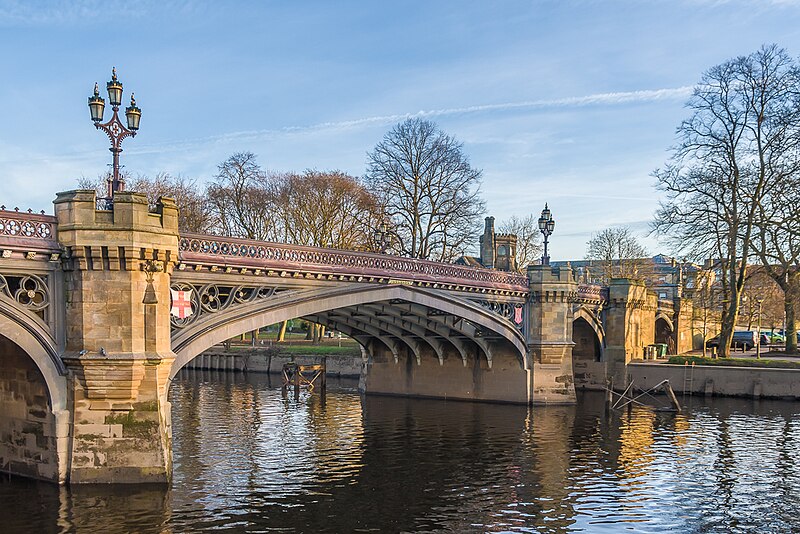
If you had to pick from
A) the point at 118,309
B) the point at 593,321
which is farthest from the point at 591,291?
the point at 118,309

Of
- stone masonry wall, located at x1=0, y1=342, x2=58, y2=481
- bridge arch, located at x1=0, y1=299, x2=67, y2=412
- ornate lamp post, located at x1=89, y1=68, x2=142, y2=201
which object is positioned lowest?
stone masonry wall, located at x1=0, y1=342, x2=58, y2=481

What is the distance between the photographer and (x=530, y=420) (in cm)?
3184

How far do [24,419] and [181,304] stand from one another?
4.48m

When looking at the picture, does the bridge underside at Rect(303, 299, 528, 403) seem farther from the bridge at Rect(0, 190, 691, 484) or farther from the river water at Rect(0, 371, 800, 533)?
the bridge at Rect(0, 190, 691, 484)

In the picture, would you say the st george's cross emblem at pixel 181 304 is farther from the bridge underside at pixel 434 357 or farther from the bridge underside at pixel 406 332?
the bridge underside at pixel 434 357

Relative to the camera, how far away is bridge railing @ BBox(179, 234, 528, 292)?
19891 mm

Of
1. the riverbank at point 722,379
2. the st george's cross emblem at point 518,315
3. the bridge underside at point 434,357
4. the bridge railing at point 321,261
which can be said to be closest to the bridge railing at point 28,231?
the bridge railing at point 321,261

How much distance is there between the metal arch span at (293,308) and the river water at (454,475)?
11.6ft

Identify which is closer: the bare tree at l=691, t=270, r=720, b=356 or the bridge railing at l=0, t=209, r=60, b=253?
the bridge railing at l=0, t=209, r=60, b=253

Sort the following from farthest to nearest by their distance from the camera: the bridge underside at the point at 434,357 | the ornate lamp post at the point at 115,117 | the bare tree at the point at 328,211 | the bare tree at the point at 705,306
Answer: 1. the bare tree at the point at 328,211
2. the bare tree at the point at 705,306
3. the bridge underside at the point at 434,357
4. the ornate lamp post at the point at 115,117

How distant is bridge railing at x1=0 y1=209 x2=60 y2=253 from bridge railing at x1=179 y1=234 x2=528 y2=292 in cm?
306

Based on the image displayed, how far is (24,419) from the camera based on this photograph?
61.0 ft

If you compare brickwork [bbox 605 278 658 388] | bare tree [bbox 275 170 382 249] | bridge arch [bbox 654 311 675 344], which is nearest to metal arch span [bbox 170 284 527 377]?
brickwork [bbox 605 278 658 388]

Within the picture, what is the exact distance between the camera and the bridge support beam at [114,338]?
17.2 m
